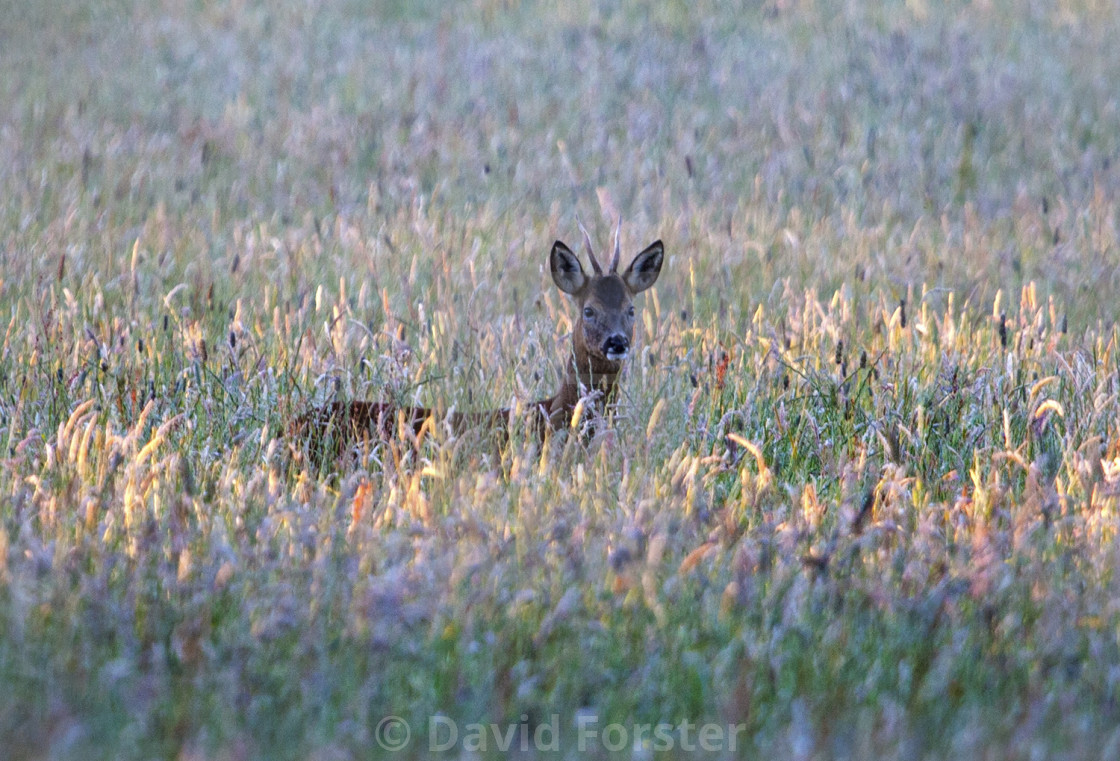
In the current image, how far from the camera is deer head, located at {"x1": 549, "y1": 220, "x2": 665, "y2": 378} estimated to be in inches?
266

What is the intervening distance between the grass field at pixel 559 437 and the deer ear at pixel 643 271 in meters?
0.45

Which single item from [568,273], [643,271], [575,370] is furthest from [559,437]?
[643,271]

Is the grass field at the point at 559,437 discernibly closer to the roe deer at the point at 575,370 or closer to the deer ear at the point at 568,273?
the roe deer at the point at 575,370

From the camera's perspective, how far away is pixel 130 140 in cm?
1365

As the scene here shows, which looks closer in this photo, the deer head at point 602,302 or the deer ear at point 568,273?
the deer head at point 602,302

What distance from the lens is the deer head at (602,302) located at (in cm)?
676

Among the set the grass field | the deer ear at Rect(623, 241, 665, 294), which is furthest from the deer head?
the grass field

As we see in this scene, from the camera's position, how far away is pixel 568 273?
7.20 metres

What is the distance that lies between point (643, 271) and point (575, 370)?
1379 millimetres

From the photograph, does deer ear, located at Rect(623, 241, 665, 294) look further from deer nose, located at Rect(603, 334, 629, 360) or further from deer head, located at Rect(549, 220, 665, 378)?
deer nose, located at Rect(603, 334, 629, 360)

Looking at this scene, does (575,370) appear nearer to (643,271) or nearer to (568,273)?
(568,273)

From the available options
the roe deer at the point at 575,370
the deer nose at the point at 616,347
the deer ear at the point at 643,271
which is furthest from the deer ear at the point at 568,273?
the deer nose at the point at 616,347

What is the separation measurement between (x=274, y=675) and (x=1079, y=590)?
7.84 feet

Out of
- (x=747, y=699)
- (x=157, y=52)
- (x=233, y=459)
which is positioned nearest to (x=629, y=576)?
(x=747, y=699)
